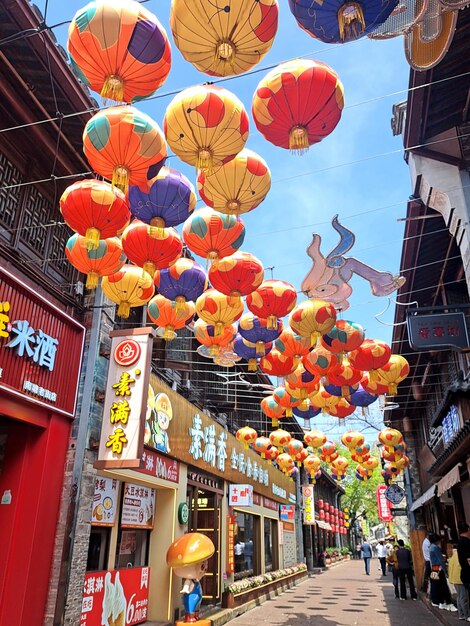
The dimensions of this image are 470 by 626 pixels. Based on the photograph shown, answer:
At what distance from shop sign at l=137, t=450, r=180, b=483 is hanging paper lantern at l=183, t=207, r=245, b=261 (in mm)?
4585

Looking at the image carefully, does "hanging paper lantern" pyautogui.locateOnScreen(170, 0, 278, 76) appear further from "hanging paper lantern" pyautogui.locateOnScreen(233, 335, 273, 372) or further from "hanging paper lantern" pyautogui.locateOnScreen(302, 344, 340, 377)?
"hanging paper lantern" pyautogui.locateOnScreen(302, 344, 340, 377)

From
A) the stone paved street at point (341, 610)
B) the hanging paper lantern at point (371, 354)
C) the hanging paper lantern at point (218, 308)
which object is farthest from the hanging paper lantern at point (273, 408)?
the stone paved street at point (341, 610)

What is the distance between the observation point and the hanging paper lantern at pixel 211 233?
5.66 m

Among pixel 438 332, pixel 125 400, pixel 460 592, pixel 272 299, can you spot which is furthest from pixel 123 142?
pixel 460 592

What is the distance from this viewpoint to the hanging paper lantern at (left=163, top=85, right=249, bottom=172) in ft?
13.0

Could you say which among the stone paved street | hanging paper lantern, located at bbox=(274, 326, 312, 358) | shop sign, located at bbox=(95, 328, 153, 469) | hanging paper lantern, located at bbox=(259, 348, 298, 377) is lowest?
the stone paved street

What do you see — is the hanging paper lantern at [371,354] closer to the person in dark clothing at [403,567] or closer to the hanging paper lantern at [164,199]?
the hanging paper lantern at [164,199]

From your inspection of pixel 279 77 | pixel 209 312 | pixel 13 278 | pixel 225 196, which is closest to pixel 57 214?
pixel 13 278

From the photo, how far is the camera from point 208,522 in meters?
13.4

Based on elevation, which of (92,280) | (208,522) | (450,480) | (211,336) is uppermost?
(211,336)

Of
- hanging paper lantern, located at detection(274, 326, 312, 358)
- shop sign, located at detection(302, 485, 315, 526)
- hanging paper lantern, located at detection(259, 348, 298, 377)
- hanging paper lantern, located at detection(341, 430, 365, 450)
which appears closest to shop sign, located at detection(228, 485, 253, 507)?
hanging paper lantern, located at detection(341, 430, 365, 450)

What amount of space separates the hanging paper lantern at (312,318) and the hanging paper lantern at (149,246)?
7.78 ft

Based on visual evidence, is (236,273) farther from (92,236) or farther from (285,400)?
(285,400)

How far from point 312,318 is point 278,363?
5.05 feet
